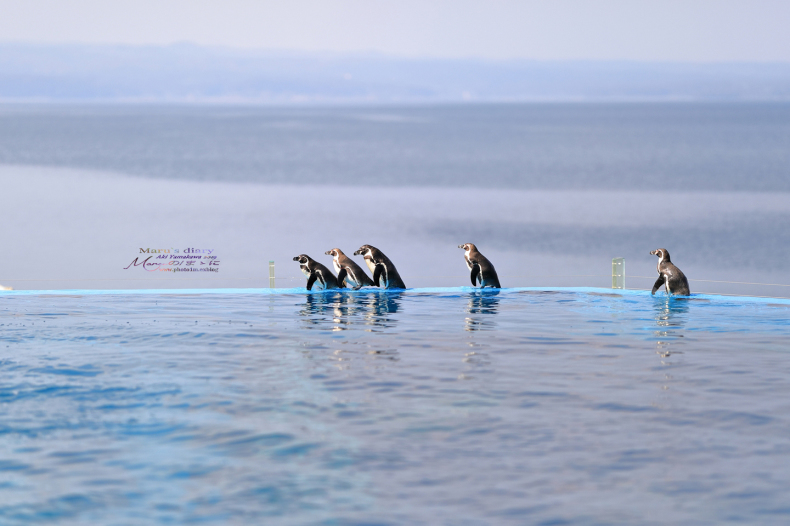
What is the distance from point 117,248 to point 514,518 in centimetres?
4798

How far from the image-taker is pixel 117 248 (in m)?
52.4

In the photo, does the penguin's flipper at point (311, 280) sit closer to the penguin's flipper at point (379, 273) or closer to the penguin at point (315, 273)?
the penguin at point (315, 273)

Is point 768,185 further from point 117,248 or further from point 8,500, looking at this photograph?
point 8,500

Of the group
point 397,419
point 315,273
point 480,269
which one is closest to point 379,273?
point 315,273

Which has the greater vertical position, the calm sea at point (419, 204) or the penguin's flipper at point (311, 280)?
the calm sea at point (419, 204)

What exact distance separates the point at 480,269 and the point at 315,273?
345cm

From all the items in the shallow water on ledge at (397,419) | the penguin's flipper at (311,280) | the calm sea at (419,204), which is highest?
the calm sea at (419,204)

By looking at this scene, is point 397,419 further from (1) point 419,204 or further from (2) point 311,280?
(1) point 419,204

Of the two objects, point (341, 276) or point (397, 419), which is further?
point (341, 276)

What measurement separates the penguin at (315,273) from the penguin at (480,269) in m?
2.83

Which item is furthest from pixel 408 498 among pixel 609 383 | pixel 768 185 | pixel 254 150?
pixel 254 150

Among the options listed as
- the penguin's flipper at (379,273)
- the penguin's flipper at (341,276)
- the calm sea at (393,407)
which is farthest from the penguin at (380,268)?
the penguin's flipper at (341,276)

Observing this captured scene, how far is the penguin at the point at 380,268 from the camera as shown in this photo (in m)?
19.7

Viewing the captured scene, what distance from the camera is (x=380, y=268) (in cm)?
1966
